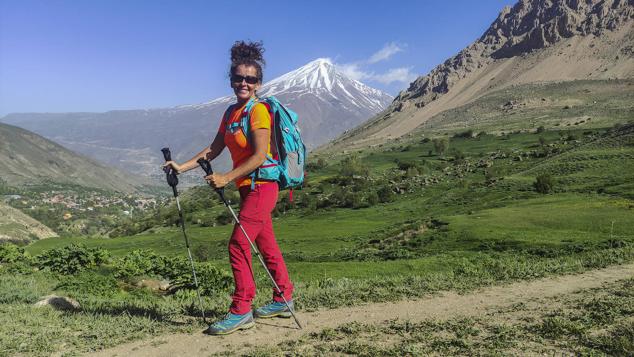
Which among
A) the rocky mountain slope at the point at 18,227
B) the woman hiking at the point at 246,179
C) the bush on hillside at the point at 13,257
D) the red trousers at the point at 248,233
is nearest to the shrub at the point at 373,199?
the bush on hillside at the point at 13,257

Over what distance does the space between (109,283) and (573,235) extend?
60.6 ft

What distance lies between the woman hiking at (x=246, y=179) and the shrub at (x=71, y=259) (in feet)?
42.4

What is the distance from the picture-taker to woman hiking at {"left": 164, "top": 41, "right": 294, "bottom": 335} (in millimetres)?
6727

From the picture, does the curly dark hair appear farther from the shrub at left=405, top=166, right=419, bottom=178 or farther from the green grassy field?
the shrub at left=405, top=166, right=419, bottom=178

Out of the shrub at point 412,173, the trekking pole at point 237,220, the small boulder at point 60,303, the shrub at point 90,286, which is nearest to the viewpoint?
the trekking pole at point 237,220

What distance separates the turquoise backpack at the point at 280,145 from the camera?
690cm

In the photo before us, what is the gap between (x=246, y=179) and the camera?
6.95 metres

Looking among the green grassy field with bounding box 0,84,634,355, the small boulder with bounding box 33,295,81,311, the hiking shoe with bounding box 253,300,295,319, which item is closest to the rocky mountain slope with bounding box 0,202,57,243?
the green grassy field with bounding box 0,84,634,355

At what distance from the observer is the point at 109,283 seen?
1384cm

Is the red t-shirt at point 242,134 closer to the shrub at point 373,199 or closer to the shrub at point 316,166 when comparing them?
the shrub at point 373,199

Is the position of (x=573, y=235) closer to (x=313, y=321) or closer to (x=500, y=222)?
(x=500, y=222)

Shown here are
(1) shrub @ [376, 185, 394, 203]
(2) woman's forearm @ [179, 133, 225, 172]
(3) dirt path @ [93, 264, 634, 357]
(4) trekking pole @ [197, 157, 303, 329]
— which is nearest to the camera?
(3) dirt path @ [93, 264, 634, 357]

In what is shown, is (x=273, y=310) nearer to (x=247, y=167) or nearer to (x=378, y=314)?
(x=378, y=314)

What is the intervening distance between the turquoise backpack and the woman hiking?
0.07 meters
